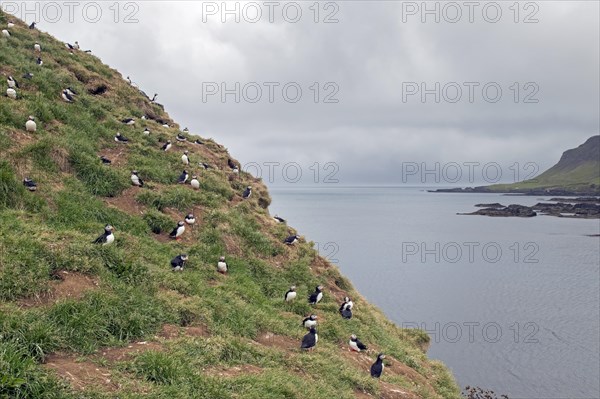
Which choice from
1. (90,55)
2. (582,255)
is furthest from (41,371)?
(582,255)

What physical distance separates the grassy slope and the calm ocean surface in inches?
596

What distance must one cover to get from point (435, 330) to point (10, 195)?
35.7m

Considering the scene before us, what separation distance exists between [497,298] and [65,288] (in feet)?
167

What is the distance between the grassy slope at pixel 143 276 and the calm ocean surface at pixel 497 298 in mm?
15133

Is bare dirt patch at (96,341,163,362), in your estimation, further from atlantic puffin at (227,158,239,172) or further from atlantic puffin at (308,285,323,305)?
atlantic puffin at (227,158,239,172)

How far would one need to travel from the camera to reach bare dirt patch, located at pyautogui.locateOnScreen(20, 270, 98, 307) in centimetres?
958

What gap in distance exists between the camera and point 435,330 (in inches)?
1610

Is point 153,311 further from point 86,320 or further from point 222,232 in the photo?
point 222,232

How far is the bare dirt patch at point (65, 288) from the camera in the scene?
9578mm

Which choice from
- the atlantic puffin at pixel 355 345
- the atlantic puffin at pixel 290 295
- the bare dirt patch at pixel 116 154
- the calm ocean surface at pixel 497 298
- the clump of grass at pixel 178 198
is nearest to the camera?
the atlantic puffin at pixel 355 345

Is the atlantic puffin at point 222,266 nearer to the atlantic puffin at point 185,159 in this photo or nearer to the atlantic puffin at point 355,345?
the atlantic puffin at point 355,345

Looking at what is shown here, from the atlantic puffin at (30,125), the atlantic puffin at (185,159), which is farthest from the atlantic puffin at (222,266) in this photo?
the atlantic puffin at (30,125)

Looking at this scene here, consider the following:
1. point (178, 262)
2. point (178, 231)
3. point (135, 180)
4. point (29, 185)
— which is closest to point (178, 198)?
point (135, 180)

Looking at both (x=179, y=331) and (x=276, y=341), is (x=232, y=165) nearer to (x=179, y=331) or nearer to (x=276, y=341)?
(x=276, y=341)
